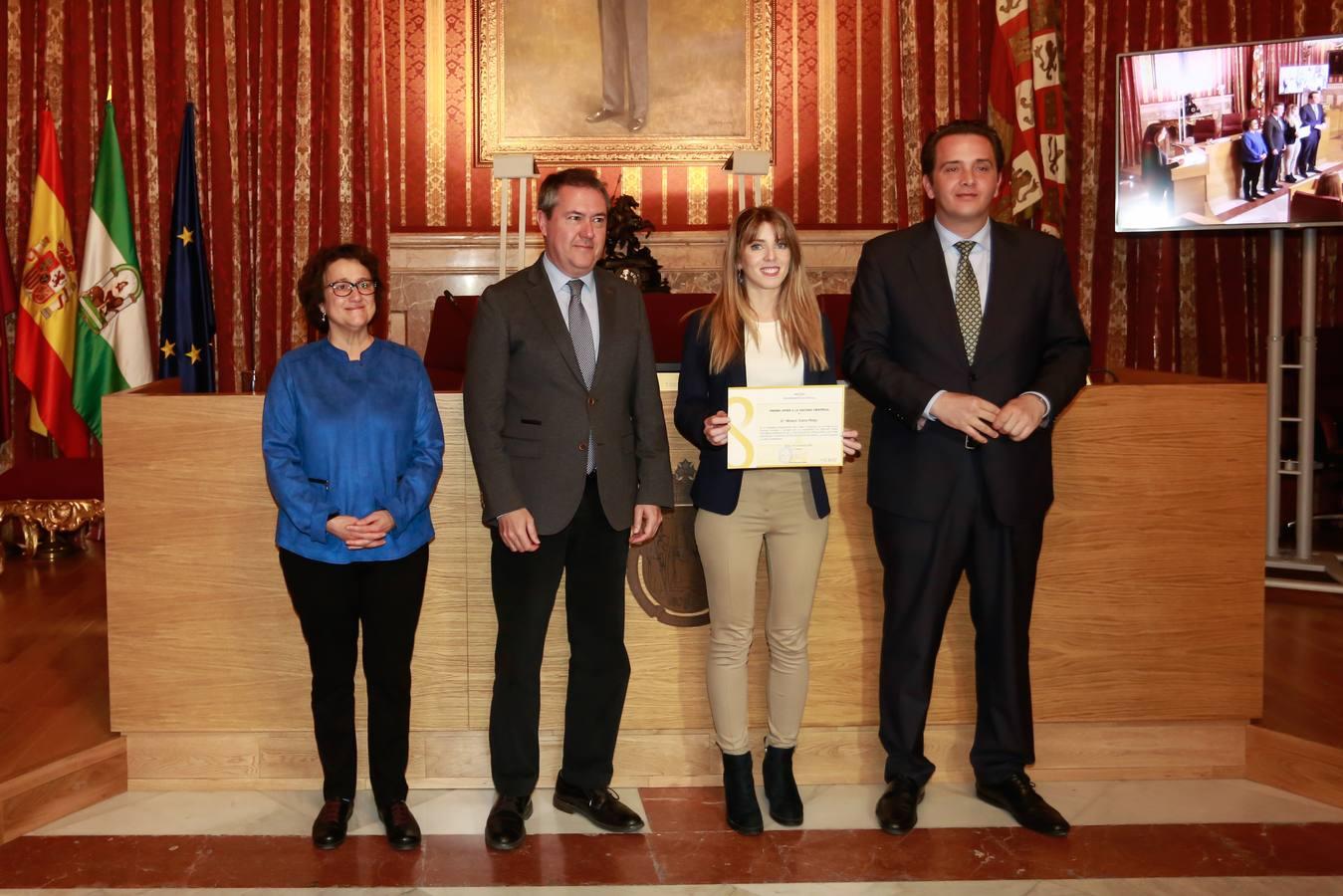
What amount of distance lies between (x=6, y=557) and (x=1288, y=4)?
716 cm

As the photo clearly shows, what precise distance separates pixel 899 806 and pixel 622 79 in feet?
16.4

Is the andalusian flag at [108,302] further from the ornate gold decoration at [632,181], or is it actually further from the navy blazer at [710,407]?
the navy blazer at [710,407]

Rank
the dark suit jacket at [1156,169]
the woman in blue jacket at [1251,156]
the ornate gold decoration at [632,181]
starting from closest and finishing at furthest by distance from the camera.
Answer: the woman in blue jacket at [1251,156], the dark suit jacket at [1156,169], the ornate gold decoration at [632,181]

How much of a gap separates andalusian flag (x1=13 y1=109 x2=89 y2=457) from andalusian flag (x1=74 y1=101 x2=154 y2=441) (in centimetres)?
10

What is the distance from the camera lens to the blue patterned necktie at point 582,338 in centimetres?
302

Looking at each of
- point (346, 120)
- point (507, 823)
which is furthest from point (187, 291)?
point (507, 823)

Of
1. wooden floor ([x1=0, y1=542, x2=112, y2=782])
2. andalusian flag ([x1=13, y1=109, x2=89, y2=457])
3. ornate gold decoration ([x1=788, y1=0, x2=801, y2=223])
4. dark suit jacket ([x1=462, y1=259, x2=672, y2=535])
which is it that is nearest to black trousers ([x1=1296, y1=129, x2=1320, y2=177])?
ornate gold decoration ([x1=788, y1=0, x2=801, y2=223])

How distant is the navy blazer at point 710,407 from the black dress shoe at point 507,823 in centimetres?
87

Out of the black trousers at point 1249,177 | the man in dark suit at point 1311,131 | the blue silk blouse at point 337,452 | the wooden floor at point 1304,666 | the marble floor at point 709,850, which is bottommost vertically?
the marble floor at point 709,850

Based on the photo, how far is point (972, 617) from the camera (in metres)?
3.26

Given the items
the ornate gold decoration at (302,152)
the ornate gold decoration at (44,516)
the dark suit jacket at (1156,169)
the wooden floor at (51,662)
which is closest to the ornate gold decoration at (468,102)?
the ornate gold decoration at (302,152)

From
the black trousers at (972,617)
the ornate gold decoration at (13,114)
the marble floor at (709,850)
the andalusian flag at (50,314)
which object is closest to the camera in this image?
the marble floor at (709,850)

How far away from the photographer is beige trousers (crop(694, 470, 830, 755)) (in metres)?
3.03

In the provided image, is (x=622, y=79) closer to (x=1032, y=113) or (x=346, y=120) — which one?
(x=346, y=120)
